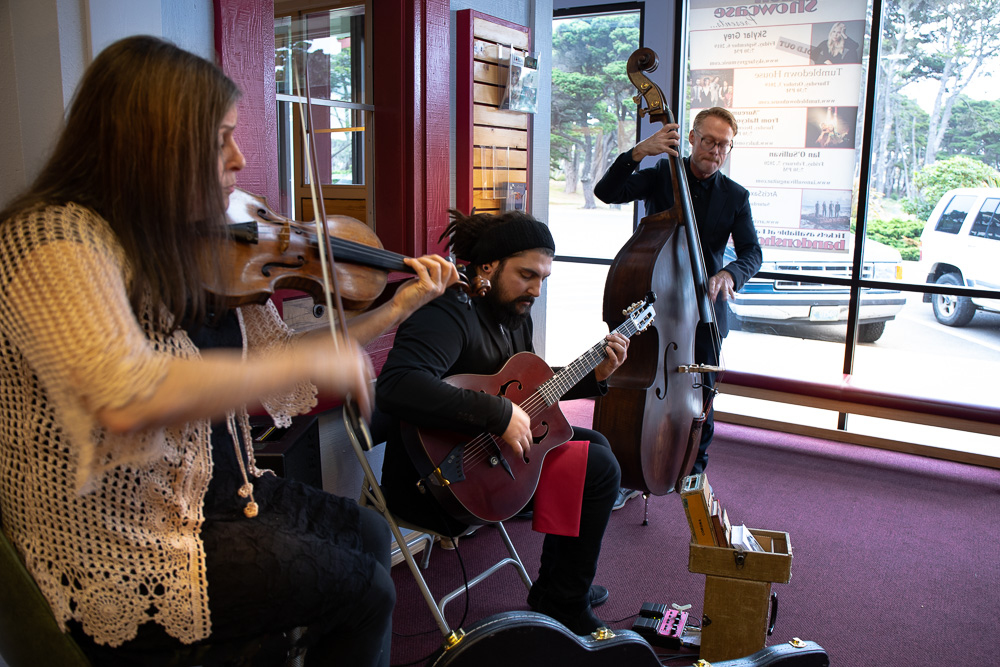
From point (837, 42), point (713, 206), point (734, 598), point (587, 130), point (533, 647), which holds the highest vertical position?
point (837, 42)

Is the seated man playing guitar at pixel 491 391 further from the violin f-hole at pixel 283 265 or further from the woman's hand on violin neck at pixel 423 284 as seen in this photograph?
the violin f-hole at pixel 283 265

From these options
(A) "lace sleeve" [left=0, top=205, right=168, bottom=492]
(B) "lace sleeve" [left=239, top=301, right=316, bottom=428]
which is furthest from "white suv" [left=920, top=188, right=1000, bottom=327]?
(A) "lace sleeve" [left=0, top=205, right=168, bottom=492]

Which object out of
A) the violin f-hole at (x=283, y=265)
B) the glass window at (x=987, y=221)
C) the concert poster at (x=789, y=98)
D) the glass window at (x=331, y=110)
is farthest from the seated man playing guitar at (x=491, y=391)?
the glass window at (x=987, y=221)

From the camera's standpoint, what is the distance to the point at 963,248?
416 centimetres

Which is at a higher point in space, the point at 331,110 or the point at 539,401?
the point at 331,110

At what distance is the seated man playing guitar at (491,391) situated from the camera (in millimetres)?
1898

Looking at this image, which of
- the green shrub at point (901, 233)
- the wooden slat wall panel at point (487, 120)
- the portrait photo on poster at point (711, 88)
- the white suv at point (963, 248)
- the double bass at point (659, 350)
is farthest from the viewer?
the portrait photo on poster at point (711, 88)

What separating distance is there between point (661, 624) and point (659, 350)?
894mm

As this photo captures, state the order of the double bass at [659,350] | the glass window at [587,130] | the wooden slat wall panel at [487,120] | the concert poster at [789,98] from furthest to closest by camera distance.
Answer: the glass window at [587,130], the concert poster at [789,98], the wooden slat wall panel at [487,120], the double bass at [659,350]

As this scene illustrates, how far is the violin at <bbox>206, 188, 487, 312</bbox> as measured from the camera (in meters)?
1.36

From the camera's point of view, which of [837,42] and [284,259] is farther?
[837,42]

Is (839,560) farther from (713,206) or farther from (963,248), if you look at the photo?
(963,248)

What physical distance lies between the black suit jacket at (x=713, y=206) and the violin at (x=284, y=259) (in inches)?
69.2

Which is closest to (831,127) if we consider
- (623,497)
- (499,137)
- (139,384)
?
(499,137)
